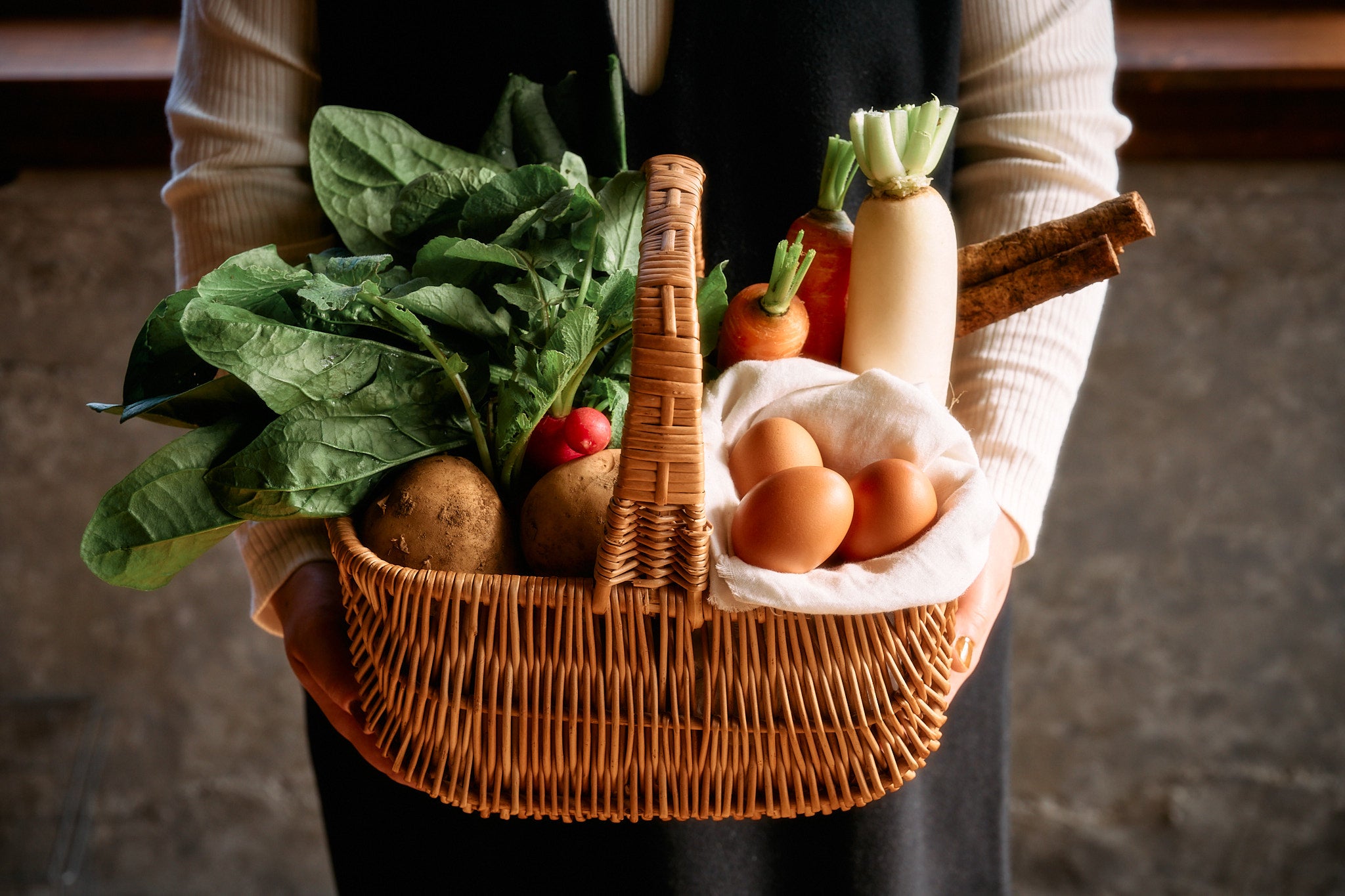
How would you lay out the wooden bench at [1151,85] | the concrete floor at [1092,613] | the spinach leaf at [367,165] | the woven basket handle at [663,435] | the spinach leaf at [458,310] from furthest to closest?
1. the concrete floor at [1092,613]
2. the wooden bench at [1151,85]
3. the spinach leaf at [367,165]
4. the spinach leaf at [458,310]
5. the woven basket handle at [663,435]

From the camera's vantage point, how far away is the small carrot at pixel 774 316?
1.66 feet

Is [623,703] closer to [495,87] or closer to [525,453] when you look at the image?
[525,453]

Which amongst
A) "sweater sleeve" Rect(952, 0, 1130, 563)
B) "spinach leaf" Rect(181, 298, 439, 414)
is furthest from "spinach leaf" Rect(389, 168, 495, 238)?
"sweater sleeve" Rect(952, 0, 1130, 563)

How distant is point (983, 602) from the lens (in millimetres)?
533

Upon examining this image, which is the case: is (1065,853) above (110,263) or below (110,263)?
below

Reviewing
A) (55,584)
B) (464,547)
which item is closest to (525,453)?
(464,547)

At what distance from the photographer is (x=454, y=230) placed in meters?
0.57

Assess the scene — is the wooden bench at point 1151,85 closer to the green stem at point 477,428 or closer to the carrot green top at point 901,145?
the carrot green top at point 901,145

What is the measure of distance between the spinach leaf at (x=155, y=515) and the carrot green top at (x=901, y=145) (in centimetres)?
41

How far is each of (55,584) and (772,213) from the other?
1.20 meters

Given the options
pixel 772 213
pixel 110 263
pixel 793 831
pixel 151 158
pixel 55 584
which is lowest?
pixel 55 584

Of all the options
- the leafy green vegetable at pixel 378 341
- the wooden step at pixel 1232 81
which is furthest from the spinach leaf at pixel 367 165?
the wooden step at pixel 1232 81

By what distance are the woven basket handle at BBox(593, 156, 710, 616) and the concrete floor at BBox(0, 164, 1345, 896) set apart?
1014 millimetres

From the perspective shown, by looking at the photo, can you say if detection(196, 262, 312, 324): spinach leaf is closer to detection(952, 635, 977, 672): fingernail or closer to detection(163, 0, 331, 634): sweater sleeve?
detection(163, 0, 331, 634): sweater sleeve
